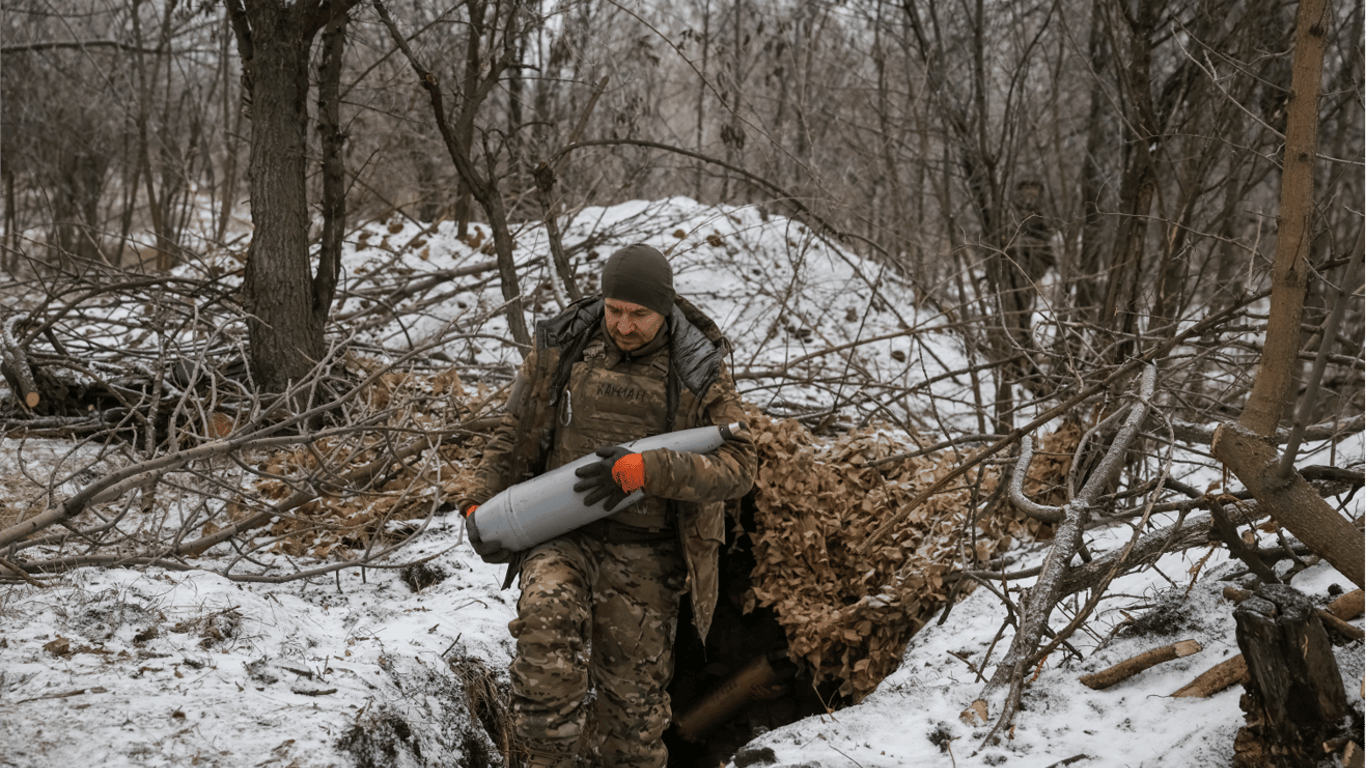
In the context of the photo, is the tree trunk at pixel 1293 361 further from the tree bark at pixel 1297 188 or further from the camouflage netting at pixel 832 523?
the camouflage netting at pixel 832 523

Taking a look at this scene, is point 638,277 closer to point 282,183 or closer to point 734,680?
point 734,680

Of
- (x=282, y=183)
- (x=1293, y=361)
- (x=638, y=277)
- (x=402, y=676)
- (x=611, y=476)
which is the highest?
(x=282, y=183)

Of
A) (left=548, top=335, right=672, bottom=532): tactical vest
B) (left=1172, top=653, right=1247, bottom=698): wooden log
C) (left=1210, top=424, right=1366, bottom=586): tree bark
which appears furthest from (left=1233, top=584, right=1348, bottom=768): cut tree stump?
(left=548, top=335, right=672, bottom=532): tactical vest

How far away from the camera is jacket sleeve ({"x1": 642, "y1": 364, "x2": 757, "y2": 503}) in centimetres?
287

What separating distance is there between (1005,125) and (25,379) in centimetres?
637

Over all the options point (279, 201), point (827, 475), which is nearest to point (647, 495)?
point (827, 475)

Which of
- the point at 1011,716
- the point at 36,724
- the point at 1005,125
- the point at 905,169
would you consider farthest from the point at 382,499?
the point at 905,169

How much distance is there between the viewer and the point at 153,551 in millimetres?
3955

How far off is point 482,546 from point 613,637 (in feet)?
1.91

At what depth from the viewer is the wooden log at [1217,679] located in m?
2.96

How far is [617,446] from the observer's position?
298 cm

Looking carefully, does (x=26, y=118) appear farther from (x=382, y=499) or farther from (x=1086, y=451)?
(x=1086, y=451)

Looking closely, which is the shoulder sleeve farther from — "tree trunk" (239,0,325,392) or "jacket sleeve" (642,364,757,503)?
"tree trunk" (239,0,325,392)

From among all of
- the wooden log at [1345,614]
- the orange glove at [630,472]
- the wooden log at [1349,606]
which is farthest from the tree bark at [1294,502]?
the orange glove at [630,472]
